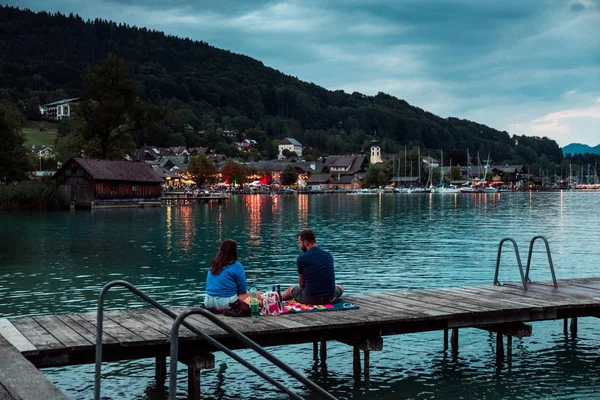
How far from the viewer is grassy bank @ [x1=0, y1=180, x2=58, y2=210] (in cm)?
8300

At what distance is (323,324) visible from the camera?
1342 centimetres

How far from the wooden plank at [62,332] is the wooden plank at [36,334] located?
10cm

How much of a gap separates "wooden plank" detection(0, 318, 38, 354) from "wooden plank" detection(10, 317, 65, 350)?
0.08m

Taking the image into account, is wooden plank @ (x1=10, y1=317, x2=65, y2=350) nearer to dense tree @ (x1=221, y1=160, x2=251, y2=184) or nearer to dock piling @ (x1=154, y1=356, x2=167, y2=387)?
dock piling @ (x1=154, y1=356, x2=167, y2=387)

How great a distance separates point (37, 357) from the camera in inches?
453

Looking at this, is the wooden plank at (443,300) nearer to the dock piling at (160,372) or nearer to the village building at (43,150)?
the dock piling at (160,372)

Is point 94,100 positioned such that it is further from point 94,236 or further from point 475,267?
point 475,267

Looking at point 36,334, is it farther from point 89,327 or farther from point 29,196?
point 29,196

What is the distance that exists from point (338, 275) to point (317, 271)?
15.8 meters

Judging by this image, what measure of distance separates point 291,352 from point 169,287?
35.7 feet

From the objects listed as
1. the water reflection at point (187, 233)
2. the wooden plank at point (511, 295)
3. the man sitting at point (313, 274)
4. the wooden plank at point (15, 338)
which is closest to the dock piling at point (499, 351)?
the wooden plank at point (511, 295)

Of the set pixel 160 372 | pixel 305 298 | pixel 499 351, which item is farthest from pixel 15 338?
pixel 499 351

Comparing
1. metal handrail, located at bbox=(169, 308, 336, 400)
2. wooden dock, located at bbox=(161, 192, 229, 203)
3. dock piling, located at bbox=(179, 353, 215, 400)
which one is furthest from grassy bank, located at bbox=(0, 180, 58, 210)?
metal handrail, located at bbox=(169, 308, 336, 400)

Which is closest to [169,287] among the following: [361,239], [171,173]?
[361,239]
